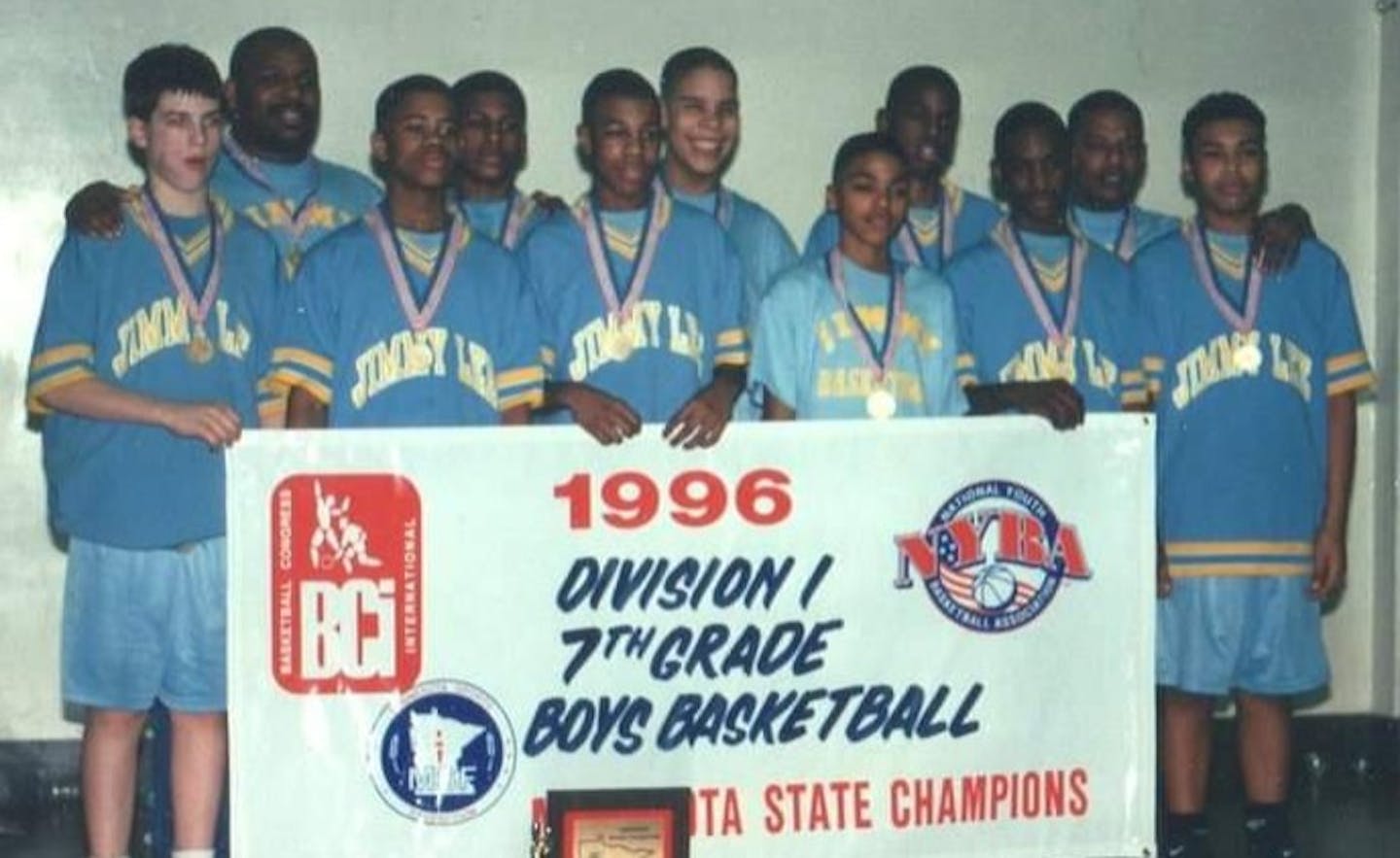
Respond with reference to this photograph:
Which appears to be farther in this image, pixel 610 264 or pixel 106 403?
pixel 610 264

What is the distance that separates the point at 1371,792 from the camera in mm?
8234

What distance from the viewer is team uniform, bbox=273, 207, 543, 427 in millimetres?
6383

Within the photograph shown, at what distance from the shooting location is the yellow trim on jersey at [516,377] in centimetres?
645

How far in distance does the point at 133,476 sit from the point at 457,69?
7.02ft

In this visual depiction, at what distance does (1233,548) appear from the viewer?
690 cm

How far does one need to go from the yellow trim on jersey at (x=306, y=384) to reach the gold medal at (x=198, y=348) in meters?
0.18

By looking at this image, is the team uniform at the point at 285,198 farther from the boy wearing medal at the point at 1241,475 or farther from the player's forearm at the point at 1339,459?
the player's forearm at the point at 1339,459

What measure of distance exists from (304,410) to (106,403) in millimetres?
461

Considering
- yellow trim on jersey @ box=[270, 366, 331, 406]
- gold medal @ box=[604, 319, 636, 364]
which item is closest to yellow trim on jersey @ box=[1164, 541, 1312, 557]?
gold medal @ box=[604, 319, 636, 364]

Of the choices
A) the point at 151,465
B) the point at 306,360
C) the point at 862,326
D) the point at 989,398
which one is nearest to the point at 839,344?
the point at 862,326

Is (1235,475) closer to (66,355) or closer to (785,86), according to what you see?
(785,86)

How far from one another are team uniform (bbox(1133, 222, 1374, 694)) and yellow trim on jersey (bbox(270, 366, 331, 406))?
2.10 metres

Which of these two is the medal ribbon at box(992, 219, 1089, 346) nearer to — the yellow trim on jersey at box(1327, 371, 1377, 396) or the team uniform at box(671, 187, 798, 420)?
the team uniform at box(671, 187, 798, 420)

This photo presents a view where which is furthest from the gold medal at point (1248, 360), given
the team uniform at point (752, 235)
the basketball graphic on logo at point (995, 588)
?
the team uniform at point (752, 235)
